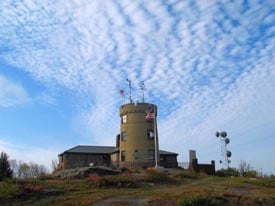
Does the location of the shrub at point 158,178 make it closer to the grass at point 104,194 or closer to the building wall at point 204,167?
the grass at point 104,194

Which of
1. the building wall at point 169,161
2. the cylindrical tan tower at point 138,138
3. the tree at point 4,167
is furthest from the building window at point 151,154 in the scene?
the tree at point 4,167

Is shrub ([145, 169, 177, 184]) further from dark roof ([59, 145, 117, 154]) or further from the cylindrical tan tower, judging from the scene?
dark roof ([59, 145, 117, 154])

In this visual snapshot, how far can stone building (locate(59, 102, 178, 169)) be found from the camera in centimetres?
4997

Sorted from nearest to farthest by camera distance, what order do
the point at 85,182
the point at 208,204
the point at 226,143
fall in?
1. the point at 208,204
2. the point at 85,182
3. the point at 226,143

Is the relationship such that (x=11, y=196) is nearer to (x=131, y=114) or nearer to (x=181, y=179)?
(x=181, y=179)

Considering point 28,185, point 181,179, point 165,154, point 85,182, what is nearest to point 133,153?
point 165,154

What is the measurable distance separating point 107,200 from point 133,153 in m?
30.4

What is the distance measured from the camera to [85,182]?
84.5ft

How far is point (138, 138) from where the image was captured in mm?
50469

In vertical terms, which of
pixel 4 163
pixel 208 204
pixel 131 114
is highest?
pixel 131 114

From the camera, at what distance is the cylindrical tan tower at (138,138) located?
4988cm

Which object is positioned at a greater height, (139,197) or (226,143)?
(226,143)

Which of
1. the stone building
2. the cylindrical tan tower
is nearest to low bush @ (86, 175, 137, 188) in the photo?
the stone building

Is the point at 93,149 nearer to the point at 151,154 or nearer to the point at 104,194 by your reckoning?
the point at 151,154
